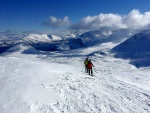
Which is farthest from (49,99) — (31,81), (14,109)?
(31,81)

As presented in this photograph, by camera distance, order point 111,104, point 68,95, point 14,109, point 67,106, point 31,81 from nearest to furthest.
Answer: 1. point 14,109
2. point 67,106
3. point 111,104
4. point 68,95
5. point 31,81

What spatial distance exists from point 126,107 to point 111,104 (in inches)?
52.3

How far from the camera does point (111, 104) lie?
16453mm

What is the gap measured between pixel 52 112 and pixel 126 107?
6678mm

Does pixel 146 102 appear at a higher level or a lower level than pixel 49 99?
lower

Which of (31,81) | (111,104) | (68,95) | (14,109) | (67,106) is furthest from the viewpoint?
(31,81)

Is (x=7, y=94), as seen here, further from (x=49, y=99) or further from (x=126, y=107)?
(x=126, y=107)

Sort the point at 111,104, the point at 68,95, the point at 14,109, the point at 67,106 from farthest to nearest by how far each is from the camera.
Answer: the point at 68,95
the point at 111,104
the point at 67,106
the point at 14,109

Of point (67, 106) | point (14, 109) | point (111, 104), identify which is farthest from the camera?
point (111, 104)

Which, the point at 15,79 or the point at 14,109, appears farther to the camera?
the point at 15,79

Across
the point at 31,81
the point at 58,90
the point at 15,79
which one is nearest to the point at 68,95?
the point at 58,90

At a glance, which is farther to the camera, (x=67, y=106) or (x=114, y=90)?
(x=114, y=90)

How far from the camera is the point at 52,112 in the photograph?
14.1 m

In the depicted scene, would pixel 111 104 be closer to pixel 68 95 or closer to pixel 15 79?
pixel 68 95
